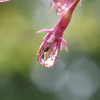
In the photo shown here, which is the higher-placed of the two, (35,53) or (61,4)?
(35,53)

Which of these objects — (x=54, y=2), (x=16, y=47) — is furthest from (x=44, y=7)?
(x=54, y=2)

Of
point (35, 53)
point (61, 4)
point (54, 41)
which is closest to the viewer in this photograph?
point (54, 41)

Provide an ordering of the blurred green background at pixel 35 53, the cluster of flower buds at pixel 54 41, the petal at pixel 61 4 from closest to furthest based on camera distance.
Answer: the cluster of flower buds at pixel 54 41
the petal at pixel 61 4
the blurred green background at pixel 35 53

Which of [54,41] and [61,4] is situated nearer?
[54,41]

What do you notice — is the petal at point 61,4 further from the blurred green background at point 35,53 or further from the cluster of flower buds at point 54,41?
the blurred green background at point 35,53

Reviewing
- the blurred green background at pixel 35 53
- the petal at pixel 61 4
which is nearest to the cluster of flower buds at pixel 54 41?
the petal at pixel 61 4

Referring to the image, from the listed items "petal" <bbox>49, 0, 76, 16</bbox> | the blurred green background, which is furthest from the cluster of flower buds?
the blurred green background

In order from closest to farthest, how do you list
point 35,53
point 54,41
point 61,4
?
point 54,41, point 61,4, point 35,53

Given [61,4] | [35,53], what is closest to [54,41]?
[61,4]

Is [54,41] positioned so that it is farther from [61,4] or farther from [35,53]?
[35,53]
